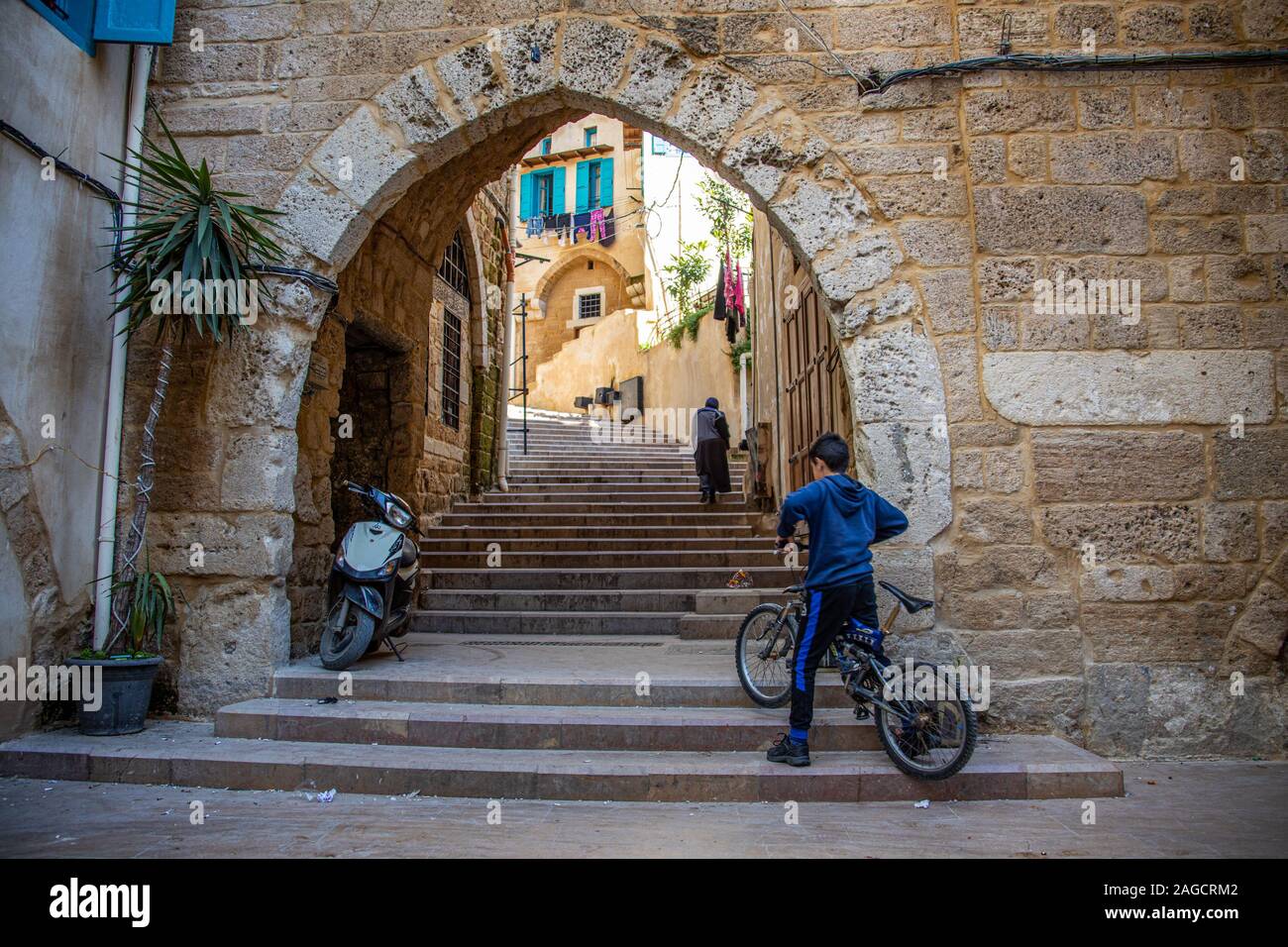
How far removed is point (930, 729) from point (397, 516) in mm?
3208

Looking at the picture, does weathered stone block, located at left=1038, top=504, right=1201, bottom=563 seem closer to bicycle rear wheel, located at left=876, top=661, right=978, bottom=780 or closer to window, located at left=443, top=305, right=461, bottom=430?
bicycle rear wheel, located at left=876, top=661, right=978, bottom=780

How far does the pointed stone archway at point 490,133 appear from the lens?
4188mm

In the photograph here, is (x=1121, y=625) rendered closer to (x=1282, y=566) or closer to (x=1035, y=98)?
(x=1282, y=566)

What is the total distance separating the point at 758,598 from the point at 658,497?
150 inches

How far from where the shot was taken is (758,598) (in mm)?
6383

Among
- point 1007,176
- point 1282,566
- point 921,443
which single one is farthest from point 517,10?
point 1282,566

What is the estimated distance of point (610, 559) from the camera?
7738 mm

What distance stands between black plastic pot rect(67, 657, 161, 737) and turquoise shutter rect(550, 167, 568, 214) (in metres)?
26.7

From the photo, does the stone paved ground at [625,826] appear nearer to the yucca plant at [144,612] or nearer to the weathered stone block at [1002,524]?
the yucca plant at [144,612]

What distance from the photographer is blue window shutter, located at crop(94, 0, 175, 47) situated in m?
4.36

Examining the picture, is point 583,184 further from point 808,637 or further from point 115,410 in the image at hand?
point 808,637

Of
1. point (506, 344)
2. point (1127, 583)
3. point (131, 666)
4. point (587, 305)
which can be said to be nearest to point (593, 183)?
point (587, 305)

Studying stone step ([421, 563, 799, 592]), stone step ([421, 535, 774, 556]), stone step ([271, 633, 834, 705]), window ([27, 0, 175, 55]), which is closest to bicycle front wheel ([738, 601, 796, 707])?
stone step ([271, 633, 834, 705])

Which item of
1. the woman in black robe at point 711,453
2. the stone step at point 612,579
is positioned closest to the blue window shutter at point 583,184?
the woman in black robe at point 711,453
